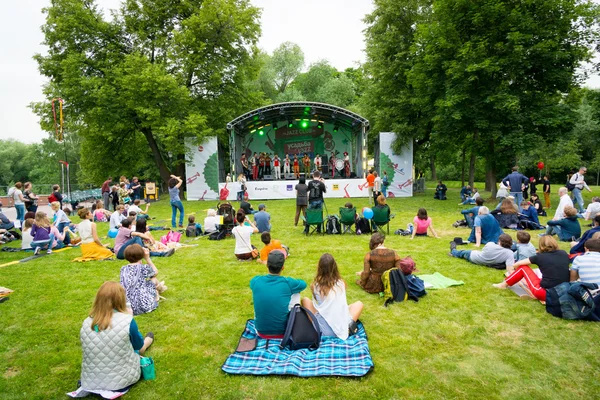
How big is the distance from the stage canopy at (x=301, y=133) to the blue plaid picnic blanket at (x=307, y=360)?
1791 cm

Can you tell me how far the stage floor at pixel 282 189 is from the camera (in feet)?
66.2

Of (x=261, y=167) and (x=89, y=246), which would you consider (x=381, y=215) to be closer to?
(x=89, y=246)

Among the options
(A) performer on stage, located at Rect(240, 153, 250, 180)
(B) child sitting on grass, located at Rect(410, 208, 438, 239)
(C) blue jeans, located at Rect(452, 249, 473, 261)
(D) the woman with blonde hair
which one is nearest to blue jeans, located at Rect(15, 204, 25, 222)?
(D) the woman with blonde hair

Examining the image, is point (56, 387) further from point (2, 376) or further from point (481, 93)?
point (481, 93)

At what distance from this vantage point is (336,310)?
3.99 metres

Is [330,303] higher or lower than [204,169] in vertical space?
lower

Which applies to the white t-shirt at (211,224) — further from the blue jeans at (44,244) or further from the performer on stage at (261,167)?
the performer on stage at (261,167)

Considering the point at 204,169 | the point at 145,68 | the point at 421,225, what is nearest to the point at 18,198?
the point at 145,68

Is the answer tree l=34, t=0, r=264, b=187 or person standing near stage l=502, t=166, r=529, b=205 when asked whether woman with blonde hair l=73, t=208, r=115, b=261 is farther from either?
tree l=34, t=0, r=264, b=187

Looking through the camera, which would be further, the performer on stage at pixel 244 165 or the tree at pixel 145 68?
the performer on stage at pixel 244 165

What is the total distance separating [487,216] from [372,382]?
5.98 metres

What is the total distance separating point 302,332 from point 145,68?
65.1ft

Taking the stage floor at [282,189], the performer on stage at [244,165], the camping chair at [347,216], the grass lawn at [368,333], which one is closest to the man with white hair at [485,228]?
the grass lawn at [368,333]

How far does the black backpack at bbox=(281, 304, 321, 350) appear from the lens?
3.71 m
